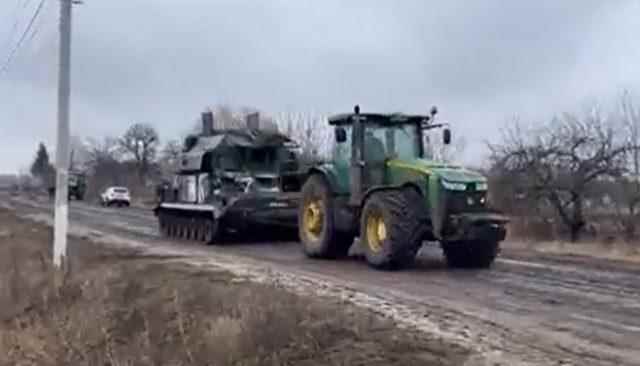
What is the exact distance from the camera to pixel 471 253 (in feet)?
59.8

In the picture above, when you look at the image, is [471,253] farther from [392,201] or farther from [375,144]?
[375,144]

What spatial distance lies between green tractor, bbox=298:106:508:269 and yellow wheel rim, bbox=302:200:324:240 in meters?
0.02

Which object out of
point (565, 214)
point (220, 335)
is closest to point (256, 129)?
point (565, 214)

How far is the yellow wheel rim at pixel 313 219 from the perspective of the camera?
20031 mm

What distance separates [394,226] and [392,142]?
259 cm

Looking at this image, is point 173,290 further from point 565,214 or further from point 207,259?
point 565,214

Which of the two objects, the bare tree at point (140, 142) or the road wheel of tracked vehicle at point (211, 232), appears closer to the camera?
the road wheel of tracked vehicle at point (211, 232)

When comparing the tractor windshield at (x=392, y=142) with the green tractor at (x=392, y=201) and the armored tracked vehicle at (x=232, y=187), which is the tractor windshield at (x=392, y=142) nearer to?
the green tractor at (x=392, y=201)

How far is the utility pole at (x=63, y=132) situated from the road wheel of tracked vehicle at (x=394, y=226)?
623 cm

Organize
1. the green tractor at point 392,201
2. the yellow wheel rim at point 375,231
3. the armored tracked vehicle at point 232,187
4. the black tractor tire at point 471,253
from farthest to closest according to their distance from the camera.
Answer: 1. the armored tracked vehicle at point 232,187
2. the black tractor tire at point 471,253
3. the yellow wheel rim at point 375,231
4. the green tractor at point 392,201

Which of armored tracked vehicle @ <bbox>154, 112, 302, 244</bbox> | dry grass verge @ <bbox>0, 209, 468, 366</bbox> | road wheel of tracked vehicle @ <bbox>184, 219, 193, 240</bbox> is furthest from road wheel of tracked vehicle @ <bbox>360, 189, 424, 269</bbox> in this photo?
road wheel of tracked vehicle @ <bbox>184, 219, 193, 240</bbox>

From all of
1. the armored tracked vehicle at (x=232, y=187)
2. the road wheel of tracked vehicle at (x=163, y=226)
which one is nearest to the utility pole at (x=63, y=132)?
the armored tracked vehicle at (x=232, y=187)

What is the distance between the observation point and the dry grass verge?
9680 millimetres

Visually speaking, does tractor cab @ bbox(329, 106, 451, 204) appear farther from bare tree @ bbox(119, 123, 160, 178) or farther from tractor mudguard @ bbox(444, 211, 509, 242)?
bare tree @ bbox(119, 123, 160, 178)
